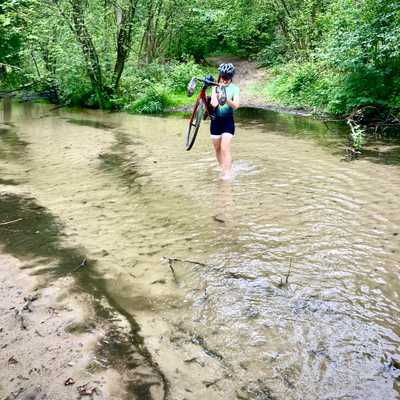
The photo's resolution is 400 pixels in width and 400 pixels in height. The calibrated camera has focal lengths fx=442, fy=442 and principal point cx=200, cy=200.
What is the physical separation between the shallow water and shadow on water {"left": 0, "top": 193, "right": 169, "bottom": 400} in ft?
0.25

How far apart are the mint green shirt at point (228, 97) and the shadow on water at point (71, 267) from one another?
10.4ft

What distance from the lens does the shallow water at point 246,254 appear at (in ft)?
10.3

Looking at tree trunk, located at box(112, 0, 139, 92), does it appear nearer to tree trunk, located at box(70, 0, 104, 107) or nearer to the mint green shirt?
tree trunk, located at box(70, 0, 104, 107)

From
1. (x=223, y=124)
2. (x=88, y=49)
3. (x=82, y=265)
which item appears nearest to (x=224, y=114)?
(x=223, y=124)

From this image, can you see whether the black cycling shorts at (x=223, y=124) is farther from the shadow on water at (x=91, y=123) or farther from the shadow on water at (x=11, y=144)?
the shadow on water at (x=91, y=123)

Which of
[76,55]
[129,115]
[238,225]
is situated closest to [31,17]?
[76,55]

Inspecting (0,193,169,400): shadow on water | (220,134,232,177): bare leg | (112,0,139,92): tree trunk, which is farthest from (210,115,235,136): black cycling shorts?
(112,0,139,92): tree trunk

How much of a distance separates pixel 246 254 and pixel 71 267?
6.22 ft

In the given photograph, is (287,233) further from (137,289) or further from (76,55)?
(76,55)

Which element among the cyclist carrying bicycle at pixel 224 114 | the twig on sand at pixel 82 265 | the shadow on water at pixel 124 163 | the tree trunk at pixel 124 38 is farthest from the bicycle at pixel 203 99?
the tree trunk at pixel 124 38

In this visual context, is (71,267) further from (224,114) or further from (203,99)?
(203,99)

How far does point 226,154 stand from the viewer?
760cm

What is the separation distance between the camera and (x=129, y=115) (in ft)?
55.9

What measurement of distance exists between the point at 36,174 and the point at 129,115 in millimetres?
9062
